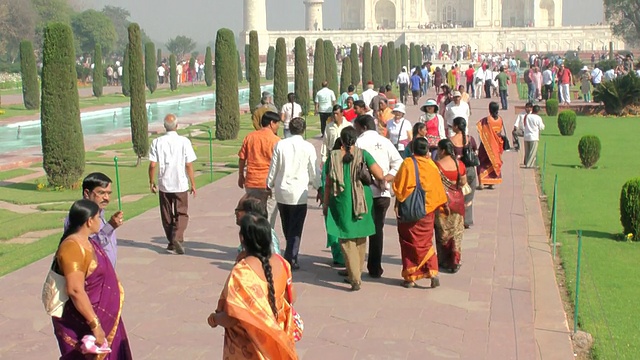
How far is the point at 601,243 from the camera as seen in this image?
7.83 metres

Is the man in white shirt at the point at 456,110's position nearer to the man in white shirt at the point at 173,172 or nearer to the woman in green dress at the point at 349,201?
the man in white shirt at the point at 173,172

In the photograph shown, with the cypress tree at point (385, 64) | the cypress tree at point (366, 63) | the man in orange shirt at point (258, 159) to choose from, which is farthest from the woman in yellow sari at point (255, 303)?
the cypress tree at point (385, 64)

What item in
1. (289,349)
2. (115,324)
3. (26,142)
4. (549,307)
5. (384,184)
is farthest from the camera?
(26,142)

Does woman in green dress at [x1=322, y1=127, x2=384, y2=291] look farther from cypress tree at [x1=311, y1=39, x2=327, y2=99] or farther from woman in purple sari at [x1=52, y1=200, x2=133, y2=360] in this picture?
cypress tree at [x1=311, y1=39, x2=327, y2=99]

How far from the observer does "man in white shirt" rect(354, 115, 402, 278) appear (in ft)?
20.4

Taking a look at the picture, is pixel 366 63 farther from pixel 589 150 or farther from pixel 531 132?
pixel 531 132

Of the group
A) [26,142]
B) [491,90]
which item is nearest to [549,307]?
[26,142]

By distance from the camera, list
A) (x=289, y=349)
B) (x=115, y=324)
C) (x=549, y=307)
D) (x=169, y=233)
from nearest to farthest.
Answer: (x=289, y=349) → (x=115, y=324) → (x=549, y=307) → (x=169, y=233)

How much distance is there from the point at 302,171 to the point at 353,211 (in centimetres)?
54

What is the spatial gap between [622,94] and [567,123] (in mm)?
4516

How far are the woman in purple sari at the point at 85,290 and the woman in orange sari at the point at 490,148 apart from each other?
21.4 ft

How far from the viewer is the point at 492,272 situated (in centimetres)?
645

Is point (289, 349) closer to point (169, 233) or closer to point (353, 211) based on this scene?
point (353, 211)

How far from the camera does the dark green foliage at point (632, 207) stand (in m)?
7.86
